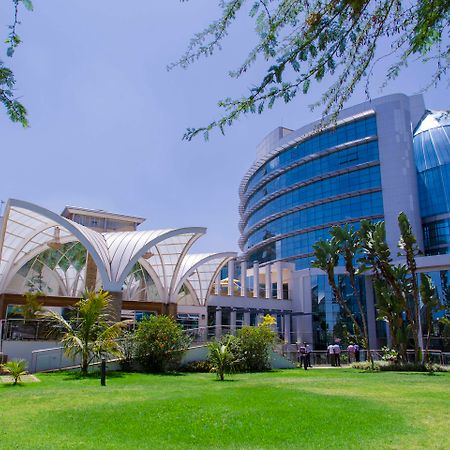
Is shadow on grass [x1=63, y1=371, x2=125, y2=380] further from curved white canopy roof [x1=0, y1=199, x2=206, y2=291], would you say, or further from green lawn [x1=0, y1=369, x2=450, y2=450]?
curved white canopy roof [x1=0, y1=199, x2=206, y2=291]

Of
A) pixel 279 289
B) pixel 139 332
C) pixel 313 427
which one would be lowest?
pixel 313 427

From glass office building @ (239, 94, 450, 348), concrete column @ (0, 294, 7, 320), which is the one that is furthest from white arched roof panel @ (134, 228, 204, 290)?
glass office building @ (239, 94, 450, 348)

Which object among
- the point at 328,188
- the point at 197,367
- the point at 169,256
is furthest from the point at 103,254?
the point at 328,188

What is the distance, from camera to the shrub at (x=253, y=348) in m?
22.0

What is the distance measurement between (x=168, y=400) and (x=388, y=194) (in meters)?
41.1

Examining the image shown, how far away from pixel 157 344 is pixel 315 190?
37.8 m

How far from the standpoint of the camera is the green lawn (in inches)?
288

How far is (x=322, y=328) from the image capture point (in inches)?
1677

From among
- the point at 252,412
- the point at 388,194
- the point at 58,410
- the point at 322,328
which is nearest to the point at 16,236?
the point at 58,410

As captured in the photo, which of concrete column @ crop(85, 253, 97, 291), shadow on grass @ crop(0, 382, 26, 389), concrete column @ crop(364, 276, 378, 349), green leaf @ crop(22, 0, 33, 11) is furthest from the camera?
concrete column @ crop(364, 276, 378, 349)

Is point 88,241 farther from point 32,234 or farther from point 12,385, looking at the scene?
point 12,385

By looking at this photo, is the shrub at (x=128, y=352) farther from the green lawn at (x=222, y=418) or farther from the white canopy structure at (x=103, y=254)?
the green lawn at (x=222, y=418)

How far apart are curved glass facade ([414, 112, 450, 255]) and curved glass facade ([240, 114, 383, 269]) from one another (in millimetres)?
4185

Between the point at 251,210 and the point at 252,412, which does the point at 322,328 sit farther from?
the point at 252,412
